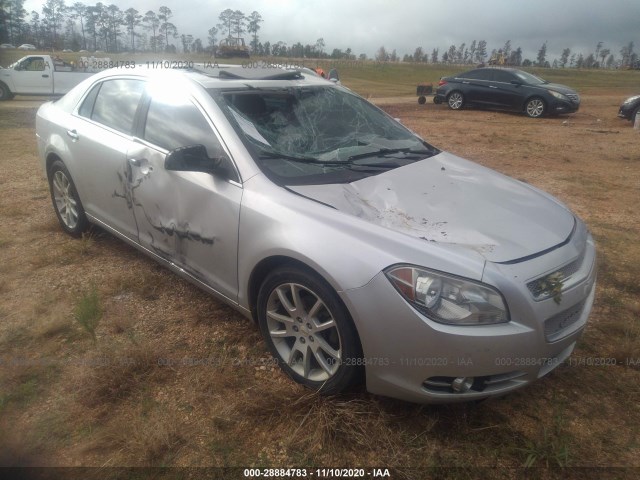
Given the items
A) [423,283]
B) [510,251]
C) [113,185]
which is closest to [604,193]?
[510,251]

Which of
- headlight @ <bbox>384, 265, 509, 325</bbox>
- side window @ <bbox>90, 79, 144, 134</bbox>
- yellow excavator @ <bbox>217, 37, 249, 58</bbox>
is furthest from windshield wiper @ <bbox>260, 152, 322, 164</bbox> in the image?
yellow excavator @ <bbox>217, 37, 249, 58</bbox>

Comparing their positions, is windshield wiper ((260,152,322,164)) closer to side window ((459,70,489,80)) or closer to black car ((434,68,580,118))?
black car ((434,68,580,118))

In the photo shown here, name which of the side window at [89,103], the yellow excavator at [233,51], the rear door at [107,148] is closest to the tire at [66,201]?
the rear door at [107,148]

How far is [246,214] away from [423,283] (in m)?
1.03

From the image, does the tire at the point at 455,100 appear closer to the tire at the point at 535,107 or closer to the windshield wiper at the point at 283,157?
the tire at the point at 535,107

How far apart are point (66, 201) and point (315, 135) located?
2558 mm

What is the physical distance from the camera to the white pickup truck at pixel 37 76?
53.2 feet

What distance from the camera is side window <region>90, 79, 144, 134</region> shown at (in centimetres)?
344

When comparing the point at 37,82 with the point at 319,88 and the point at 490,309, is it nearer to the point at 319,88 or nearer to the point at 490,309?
the point at 319,88

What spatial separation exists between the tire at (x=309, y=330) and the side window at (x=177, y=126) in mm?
916

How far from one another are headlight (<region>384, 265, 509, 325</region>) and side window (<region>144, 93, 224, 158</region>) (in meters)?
1.40

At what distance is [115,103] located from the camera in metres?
3.66

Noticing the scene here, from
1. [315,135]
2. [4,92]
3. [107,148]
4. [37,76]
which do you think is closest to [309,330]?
[315,135]

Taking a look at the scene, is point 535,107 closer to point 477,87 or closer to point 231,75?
point 477,87
